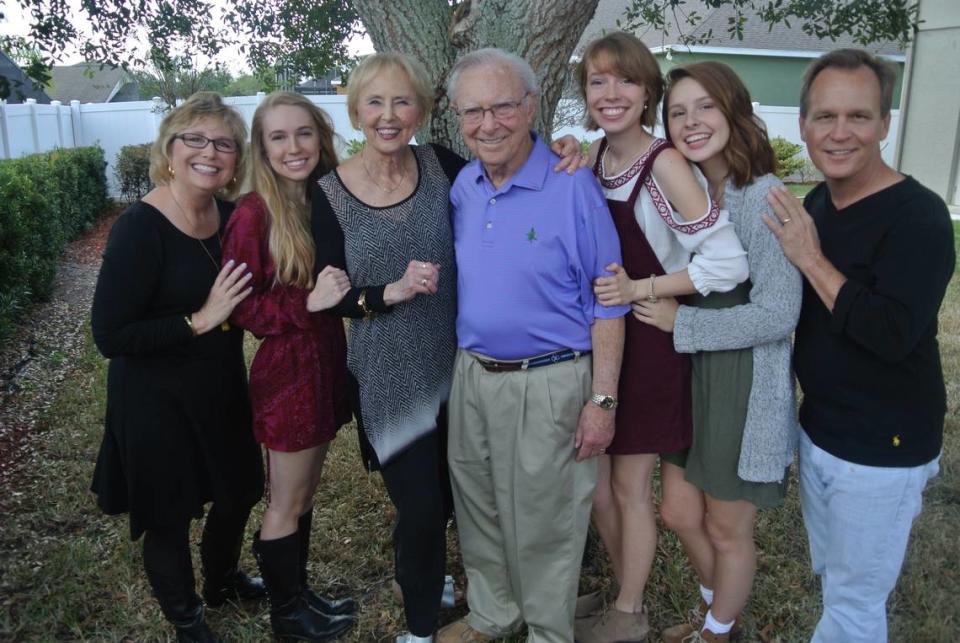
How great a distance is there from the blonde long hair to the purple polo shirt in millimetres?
505

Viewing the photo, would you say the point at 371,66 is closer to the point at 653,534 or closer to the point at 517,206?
the point at 517,206

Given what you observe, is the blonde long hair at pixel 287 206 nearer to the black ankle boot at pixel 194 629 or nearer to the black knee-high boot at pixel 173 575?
the black knee-high boot at pixel 173 575

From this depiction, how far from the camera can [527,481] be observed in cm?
252

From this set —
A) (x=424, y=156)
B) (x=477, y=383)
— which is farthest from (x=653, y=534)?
(x=424, y=156)

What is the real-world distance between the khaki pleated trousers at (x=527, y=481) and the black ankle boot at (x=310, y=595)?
24.2 inches

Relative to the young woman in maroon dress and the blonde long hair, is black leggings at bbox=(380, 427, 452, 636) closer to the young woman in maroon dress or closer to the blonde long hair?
the young woman in maroon dress

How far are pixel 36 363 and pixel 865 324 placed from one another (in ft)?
20.9

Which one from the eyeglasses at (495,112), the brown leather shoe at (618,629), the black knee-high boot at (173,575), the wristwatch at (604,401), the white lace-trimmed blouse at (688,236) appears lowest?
the brown leather shoe at (618,629)

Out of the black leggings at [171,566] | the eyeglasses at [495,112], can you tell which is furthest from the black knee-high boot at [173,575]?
the eyeglasses at [495,112]

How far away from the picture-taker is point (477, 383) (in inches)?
100.0

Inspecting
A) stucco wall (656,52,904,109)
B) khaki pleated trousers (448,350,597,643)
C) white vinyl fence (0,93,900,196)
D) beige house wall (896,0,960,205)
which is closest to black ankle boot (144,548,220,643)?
khaki pleated trousers (448,350,597,643)

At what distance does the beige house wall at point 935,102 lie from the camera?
12375mm

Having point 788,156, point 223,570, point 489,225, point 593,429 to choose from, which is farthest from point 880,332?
point 788,156

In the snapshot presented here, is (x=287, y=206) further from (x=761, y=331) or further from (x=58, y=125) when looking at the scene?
(x=58, y=125)
